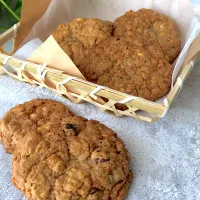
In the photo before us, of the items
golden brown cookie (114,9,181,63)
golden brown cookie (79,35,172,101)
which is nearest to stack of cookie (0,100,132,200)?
golden brown cookie (79,35,172,101)

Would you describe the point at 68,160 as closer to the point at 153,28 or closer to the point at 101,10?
the point at 153,28

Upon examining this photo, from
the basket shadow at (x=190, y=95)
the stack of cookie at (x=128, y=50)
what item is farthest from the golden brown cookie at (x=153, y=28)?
the basket shadow at (x=190, y=95)

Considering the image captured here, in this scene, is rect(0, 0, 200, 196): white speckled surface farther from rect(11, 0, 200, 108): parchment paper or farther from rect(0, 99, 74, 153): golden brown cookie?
rect(11, 0, 200, 108): parchment paper

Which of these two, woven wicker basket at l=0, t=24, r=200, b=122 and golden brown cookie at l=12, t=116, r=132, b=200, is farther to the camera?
woven wicker basket at l=0, t=24, r=200, b=122

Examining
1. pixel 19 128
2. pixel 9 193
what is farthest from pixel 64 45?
pixel 9 193

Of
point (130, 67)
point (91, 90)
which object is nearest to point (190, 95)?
point (130, 67)

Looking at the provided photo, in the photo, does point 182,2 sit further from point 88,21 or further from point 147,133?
point 147,133
